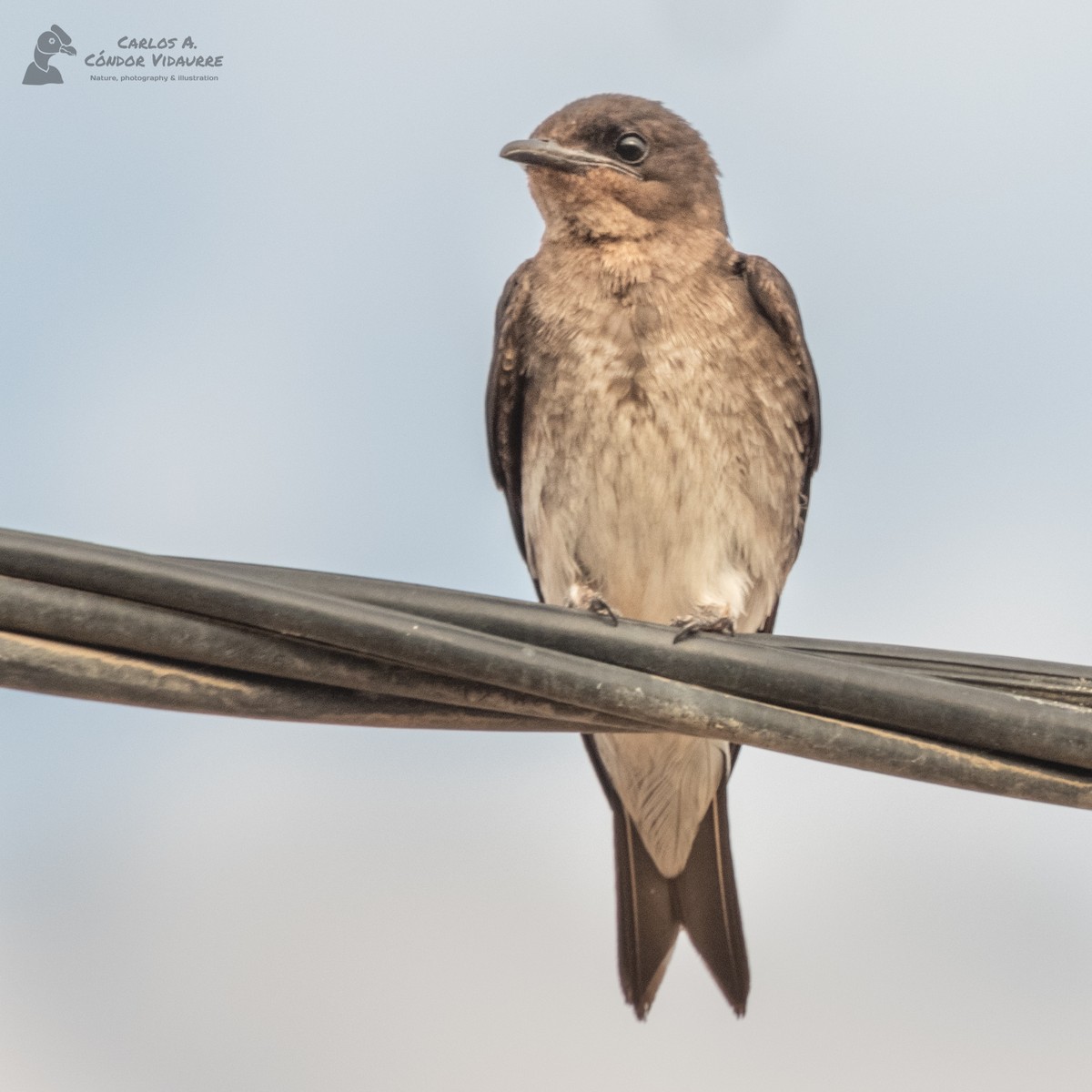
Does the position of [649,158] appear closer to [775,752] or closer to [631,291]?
[631,291]

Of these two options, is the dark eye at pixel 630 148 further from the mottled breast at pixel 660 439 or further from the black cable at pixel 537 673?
the black cable at pixel 537 673

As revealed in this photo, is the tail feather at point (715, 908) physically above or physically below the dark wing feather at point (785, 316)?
below

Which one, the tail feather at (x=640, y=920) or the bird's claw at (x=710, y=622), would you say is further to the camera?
the tail feather at (x=640, y=920)

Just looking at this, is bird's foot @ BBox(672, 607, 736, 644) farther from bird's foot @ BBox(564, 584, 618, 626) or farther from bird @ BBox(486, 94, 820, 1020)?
bird's foot @ BBox(564, 584, 618, 626)

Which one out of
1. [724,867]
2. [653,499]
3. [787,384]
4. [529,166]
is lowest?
[724,867]

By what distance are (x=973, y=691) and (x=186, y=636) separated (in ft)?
4.65

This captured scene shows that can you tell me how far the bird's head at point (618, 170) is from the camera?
650 centimetres

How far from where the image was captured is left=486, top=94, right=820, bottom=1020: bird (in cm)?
592

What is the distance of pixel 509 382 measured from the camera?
21.6 feet

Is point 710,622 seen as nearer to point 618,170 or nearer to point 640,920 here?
point 640,920

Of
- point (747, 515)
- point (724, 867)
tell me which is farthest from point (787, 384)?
point (724, 867)

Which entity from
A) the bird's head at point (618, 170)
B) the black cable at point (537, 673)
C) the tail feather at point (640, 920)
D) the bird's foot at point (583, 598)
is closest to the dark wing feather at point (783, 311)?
the bird's head at point (618, 170)

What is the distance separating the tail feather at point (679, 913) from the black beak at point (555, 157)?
2481 millimetres

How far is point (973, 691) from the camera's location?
3113 millimetres
